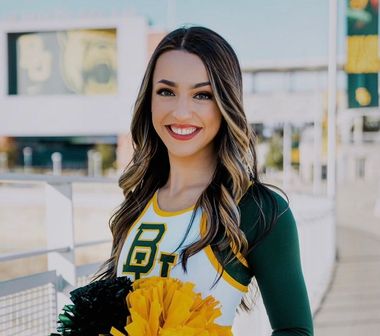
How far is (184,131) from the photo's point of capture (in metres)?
1.40

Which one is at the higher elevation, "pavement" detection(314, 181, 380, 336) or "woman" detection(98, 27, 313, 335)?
"woman" detection(98, 27, 313, 335)

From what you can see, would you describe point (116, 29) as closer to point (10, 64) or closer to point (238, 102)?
point (10, 64)

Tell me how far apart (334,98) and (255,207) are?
1120 centimetres

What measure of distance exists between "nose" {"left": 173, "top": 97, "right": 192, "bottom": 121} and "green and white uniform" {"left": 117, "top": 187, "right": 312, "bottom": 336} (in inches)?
8.1

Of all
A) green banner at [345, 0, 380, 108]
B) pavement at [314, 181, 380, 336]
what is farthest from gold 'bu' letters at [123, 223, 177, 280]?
green banner at [345, 0, 380, 108]

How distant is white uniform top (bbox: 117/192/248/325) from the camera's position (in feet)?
4.25

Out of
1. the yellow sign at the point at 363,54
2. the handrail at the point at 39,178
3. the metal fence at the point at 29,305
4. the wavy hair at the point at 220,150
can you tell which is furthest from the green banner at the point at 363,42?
the wavy hair at the point at 220,150

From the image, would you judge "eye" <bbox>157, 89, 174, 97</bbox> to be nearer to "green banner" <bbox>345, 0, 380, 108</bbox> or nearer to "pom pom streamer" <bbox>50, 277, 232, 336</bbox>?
"pom pom streamer" <bbox>50, 277, 232, 336</bbox>

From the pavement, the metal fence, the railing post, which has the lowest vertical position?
the pavement

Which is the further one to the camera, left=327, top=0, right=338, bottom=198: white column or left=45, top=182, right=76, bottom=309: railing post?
left=327, top=0, right=338, bottom=198: white column

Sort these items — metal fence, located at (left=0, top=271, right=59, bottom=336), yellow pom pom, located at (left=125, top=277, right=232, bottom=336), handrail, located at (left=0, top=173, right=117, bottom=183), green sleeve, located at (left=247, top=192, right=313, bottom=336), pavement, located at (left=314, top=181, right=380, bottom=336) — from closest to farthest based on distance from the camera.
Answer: yellow pom pom, located at (left=125, top=277, right=232, bottom=336) < green sleeve, located at (left=247, top=192, right=313, bottom=336) < metal fence, located at (left=0, top=271, right=59, bottom=336) < handrail, located at (left=0, top=173, right=117, bottom=183) < pavement, located at (left=314, top=181, right=380, bottom=336)

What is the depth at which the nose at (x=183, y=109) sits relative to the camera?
1.36 metres

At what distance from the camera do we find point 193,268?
4.27ft

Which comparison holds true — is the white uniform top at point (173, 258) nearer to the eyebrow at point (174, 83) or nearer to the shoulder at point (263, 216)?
the shoulder at point (263, 216)
